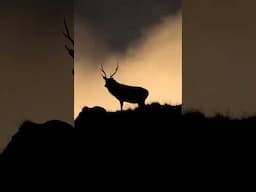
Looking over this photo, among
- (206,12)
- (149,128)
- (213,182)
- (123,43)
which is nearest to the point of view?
(213,182)

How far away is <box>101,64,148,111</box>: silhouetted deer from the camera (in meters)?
0.84

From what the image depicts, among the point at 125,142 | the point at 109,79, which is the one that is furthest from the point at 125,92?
the point at 125,142

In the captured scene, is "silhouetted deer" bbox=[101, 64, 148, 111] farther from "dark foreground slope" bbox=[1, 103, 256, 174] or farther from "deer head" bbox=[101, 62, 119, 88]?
"dark foreground slope" bbox=[1, 103, 256, 174]

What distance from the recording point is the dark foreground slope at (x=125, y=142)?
1.89ft

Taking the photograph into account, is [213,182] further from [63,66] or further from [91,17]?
[63,66]

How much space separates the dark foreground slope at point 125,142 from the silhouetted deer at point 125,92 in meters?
0.13

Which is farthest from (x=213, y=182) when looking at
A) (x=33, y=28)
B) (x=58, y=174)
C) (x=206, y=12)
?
(x=33, y=28)

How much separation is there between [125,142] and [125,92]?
259mm

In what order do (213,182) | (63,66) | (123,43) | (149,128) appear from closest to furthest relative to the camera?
1. (213,182)
2. (149,128)
3. (123,43)
4. (63,66)

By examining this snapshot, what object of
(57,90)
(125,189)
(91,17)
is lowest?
(125,189)

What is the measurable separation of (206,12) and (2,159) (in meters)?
0.53

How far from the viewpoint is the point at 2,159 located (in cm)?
65

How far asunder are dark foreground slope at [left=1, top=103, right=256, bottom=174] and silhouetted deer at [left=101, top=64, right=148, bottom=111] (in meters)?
0.13

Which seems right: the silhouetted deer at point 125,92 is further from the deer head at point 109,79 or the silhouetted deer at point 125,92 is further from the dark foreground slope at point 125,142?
the dark foreground slope at point 125,142
